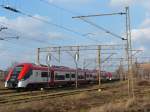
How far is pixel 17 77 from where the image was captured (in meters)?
45.1

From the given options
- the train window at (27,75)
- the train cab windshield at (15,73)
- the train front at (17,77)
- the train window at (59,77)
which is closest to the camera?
the train front at (17,77)

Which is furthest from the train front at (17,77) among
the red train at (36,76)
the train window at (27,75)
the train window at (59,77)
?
the train window at (59,77)

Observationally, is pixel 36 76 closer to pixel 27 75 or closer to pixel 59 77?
pixel 27 75

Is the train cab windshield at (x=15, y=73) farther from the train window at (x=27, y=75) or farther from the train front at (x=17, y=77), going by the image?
the train window at (x=27, y=75)

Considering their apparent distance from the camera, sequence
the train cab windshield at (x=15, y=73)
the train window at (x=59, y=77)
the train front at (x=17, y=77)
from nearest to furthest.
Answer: the train front at (x=17, y=77), the train cab windshield at (x=15, y=73), the train window at (x=59, y=77)

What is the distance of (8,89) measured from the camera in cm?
4844

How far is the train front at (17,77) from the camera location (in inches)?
1752

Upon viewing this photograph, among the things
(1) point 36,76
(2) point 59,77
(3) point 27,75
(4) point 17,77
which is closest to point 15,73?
(4) point 17,77

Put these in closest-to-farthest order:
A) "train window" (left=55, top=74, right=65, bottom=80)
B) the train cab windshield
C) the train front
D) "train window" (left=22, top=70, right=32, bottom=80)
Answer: the train front < "train window" (left=22, top=70, right=32, bottom=80) < the train cab windshield < "train window" (left=55, top=74, right=65, bottom=80)

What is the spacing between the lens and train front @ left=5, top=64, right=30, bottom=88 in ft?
146

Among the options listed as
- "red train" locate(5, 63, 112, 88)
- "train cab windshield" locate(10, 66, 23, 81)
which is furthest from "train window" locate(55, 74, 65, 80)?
"train cab windshield" locate(10, 66, 23, 81)

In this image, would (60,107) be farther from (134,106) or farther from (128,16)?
(128,16)

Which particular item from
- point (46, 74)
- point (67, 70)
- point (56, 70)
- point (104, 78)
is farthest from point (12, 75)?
point (104, 78)

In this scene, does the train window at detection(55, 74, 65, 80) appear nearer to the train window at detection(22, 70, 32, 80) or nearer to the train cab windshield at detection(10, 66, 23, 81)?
the train window at detection(22, 70, 32, 80)
